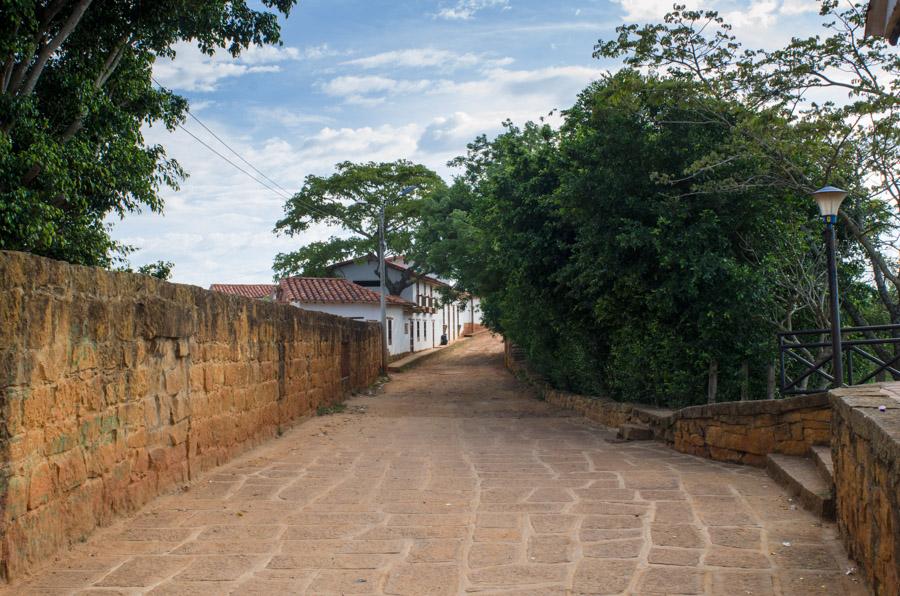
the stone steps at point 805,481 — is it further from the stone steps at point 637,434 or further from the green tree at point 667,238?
the green tree at point 667,238

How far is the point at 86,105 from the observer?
11508 mm

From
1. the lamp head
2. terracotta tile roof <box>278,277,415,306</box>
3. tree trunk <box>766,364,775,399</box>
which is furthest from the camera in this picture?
terracotta tile roof <box>278,277,415,306</box>

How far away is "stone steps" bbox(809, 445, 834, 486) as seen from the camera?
535cm

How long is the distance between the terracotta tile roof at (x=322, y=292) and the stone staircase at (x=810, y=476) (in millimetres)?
27901

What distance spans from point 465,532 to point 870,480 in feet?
7.78

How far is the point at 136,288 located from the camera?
5578 millimetres

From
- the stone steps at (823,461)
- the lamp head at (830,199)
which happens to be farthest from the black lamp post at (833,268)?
the stone steps at (823,461)

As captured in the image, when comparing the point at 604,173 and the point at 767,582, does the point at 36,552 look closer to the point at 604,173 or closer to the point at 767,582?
the point at 767,582

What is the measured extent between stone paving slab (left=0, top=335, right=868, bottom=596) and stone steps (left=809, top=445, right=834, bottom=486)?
37 centimetres

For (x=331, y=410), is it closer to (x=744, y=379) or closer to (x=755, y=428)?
(x=744, y=379)

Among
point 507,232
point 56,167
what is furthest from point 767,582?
point 507,232

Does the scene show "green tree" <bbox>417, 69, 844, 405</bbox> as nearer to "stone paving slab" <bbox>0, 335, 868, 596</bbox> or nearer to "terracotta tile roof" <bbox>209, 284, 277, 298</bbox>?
"stone paving slab" <bbox>0, 335, 868, 596</bbox>

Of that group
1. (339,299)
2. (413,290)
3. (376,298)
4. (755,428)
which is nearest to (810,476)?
(755,428)

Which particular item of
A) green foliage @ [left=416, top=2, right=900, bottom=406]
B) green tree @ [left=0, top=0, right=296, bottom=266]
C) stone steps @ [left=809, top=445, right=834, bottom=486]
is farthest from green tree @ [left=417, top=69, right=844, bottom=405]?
green tree @ [left=0, top=0, right=296, bottom=266]
